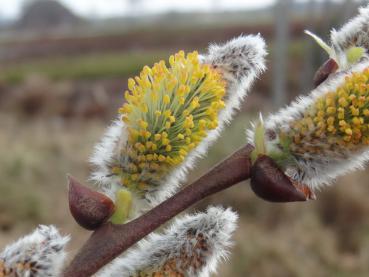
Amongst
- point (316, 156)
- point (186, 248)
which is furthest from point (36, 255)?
point (316, 156)

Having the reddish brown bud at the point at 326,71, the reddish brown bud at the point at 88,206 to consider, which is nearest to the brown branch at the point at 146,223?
the reddish brown bud at the point at 88,206

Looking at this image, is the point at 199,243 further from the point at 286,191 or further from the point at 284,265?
the point at 284,265

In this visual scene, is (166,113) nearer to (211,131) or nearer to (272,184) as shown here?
(211,131)

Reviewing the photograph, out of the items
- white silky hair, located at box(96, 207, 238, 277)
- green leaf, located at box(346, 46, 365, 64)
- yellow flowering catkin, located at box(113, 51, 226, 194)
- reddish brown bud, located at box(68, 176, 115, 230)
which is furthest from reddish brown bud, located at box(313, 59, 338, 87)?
reddish brown bud, located at box(68, 176, 115, 230)

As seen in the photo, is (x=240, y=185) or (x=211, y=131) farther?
(x=240, y=185)

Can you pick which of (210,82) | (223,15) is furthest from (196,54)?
(223,15)

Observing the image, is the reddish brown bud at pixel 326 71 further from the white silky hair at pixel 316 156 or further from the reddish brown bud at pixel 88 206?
the reddish brown bud at pixel 88 206
